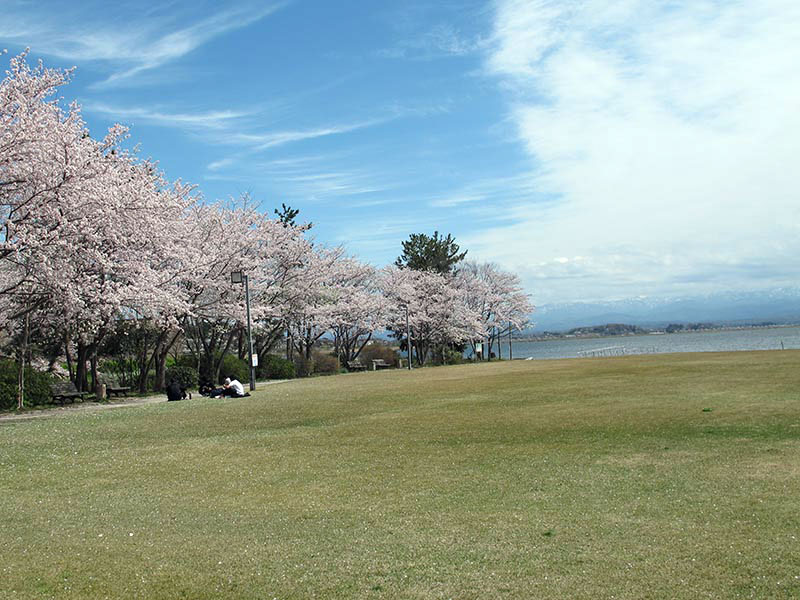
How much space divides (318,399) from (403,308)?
138ft

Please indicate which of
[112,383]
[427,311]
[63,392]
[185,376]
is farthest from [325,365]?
[63,392]

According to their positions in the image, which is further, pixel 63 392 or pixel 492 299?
pixel 492 299

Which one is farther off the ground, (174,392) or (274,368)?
(274,368)

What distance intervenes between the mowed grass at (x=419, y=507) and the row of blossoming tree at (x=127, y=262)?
6337mm

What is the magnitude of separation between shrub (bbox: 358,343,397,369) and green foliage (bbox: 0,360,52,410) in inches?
1337

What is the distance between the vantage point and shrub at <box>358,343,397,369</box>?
194 ft

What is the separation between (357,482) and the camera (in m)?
9.52

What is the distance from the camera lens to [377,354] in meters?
60.6

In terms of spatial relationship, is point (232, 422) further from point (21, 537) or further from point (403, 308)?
point (403, 308)

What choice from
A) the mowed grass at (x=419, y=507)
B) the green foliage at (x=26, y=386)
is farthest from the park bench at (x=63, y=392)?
the mowed grass at (x=419, y=507)

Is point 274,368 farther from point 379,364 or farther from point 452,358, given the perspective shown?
point 452,358

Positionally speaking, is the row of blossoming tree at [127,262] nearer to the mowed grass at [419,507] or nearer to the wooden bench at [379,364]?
the wooden bench at [379,364]

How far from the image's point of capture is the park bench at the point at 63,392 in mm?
25453

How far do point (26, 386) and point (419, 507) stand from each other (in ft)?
69.2
